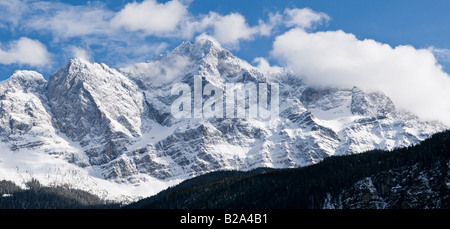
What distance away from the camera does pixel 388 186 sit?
181m
